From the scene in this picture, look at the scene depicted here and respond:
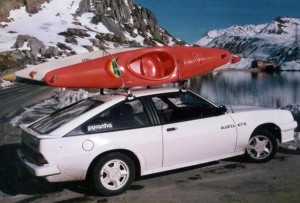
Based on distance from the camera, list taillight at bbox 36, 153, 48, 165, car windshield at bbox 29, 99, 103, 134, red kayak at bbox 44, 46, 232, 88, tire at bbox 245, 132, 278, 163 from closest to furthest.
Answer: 1. taillight at bbox 36, 153, 48, 165
2. car windshield at bbox 29, 99, 103, 134
3. red kayak at bbox 44, 46, 232, 88
4. tire at bbox 245, 132, 278, 163

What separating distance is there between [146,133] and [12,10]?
140048 millimetres

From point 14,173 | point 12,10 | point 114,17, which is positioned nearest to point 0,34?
point 12,10

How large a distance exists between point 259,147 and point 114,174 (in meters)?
2.73

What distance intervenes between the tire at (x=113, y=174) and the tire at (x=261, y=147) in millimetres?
2293

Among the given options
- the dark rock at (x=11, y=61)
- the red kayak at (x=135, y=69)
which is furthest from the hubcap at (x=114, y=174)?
the dark rock at (x=11, y=61)

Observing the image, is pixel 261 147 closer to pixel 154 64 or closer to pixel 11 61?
pixel 154 64

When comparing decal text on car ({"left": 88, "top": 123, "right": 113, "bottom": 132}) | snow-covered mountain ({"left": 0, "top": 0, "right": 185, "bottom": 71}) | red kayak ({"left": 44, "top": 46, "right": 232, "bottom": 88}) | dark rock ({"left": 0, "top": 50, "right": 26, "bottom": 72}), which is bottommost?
decal text on car ({"left": 88, "top": 123, "right": 113, "bottom": 132})

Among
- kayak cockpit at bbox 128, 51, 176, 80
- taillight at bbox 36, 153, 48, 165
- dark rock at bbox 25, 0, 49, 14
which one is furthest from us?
dark rock at bbox 25, 0, 49, 14

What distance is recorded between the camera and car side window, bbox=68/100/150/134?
18.5 feet

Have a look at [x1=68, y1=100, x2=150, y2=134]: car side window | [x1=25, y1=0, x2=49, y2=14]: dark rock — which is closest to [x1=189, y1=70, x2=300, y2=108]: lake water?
[x1=68, y1=100, x2=150, y2=134]: car side window

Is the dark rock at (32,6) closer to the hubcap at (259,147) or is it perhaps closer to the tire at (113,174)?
the hubcap at (259,147)

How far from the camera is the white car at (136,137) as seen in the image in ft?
18.0

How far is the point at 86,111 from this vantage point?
5.83 meters

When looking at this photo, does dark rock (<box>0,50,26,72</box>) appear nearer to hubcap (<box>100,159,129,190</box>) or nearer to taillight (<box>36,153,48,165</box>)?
taillight (<box>36,153,48,165</box>)
